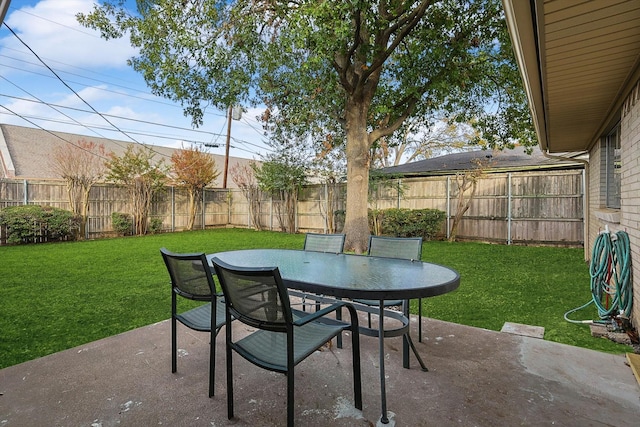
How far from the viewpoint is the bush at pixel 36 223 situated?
9023mm

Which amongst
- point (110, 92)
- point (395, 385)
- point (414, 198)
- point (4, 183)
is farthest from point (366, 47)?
point (110, 92)

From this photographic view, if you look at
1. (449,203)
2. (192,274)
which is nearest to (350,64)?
(449,203)

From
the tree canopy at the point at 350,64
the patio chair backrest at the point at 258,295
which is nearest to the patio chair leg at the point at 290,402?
the patio chair backrest at the point at 258,295

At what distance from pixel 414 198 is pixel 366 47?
523 cm

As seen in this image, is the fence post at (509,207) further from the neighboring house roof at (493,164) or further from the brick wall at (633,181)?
the brick wall at (633,181)

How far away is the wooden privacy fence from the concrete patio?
6922mm

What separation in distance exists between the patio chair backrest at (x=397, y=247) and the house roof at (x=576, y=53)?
148cm

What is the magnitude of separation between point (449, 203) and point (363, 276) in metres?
8.52

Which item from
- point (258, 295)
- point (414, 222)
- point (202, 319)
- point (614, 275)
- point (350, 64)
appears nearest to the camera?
point (258, 295)

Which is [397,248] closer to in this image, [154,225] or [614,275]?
[614,275]

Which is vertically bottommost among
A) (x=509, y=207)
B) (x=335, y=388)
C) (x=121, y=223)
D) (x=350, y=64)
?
(x=335, y=388)

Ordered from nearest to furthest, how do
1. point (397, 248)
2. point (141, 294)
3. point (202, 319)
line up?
point (202, 319), point (397, 248), point (141, 294)

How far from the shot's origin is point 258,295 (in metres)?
1.71

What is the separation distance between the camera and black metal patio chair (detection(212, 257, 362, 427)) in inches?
64.2
